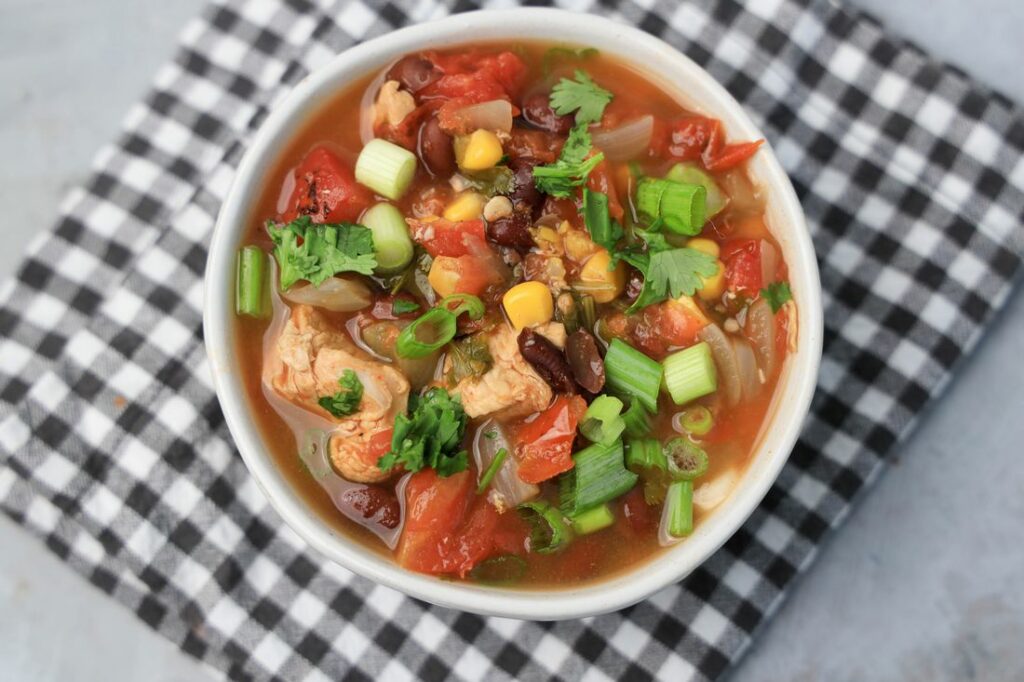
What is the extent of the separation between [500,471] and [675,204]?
3.18ft

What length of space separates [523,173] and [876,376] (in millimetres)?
1717

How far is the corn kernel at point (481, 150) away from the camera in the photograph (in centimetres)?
281

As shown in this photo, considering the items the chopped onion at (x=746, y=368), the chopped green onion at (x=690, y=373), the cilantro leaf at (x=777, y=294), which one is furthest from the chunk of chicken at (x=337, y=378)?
the cilantro leaf at (x=777, y=294)

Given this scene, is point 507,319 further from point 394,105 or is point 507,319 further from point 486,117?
point 394,105

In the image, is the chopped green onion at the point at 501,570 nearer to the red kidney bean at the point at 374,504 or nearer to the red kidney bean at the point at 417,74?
the red kidney bean at the point at 374,504

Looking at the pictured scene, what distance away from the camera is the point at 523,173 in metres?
2.79

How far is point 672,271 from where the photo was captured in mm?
2824

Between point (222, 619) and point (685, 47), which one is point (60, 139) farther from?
point (685, 47)

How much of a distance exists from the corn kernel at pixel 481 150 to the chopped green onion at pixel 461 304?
0.41 metres

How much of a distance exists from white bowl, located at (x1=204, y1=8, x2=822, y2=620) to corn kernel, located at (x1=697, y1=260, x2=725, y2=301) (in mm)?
221

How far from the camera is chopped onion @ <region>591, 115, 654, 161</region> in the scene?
2.93 m

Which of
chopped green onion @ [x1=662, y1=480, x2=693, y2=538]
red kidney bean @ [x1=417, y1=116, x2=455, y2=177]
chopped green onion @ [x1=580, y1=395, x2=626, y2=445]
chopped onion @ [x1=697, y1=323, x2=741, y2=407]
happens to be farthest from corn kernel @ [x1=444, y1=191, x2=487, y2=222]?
chopped green onion @ [x1=662, y1=480, x2=693, y2=538]

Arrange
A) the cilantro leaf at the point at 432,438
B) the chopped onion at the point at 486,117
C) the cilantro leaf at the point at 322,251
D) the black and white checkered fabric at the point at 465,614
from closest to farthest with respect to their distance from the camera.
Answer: the cilantro leaf at the point at 432,438 → the cilantro leaf at the point at 322,251 → the chopped onion at the point at 486,117 → the black and white checkered fabric at the point at 465,614

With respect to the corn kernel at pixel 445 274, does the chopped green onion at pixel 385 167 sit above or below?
above
